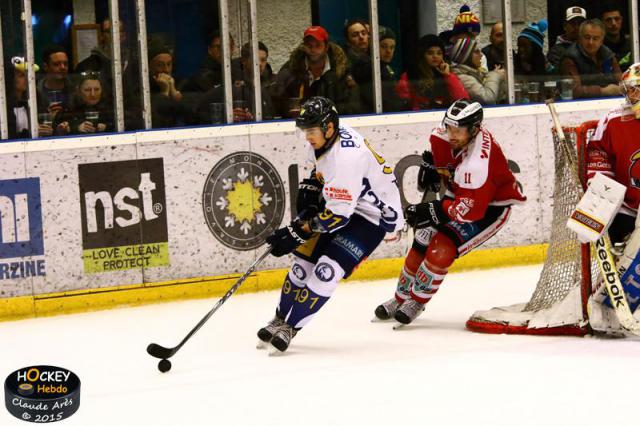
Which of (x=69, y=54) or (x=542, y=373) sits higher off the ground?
(x=69, y=54)

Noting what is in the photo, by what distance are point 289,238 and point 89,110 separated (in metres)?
1.89

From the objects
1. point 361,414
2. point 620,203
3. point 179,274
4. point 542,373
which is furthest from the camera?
point 179,274

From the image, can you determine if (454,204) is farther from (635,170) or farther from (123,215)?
(123,215)

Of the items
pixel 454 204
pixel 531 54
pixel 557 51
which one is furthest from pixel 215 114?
pixel 557 51

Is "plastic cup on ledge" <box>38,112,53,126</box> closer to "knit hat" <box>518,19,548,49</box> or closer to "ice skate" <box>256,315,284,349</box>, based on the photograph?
"ice skate" <box>256,315,284,349</box>

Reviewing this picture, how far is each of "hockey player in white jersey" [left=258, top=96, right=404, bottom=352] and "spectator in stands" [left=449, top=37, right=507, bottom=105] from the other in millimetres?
2163

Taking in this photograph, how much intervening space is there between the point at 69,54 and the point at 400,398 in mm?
3068

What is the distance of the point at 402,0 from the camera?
6988 millimetres

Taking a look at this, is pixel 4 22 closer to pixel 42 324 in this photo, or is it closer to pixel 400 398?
pixel 42 324

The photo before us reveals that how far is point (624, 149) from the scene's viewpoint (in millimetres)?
5023

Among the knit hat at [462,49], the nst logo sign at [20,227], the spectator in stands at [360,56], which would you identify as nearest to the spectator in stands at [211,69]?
the spectator in stands at [360,56]

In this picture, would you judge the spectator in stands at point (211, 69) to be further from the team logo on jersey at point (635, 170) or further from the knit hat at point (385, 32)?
the team logo on jersey at point (635, 170)

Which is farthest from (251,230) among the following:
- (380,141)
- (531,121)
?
(531,121)

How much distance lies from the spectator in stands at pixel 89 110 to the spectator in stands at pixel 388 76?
1.49 metres
